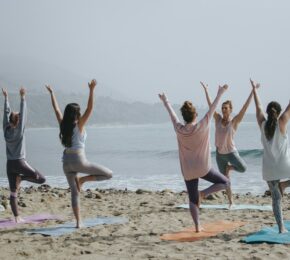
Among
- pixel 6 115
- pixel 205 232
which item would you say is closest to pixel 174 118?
pixel 205 232

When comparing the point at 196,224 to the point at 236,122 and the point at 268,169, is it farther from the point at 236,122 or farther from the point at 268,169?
the point at 236,122

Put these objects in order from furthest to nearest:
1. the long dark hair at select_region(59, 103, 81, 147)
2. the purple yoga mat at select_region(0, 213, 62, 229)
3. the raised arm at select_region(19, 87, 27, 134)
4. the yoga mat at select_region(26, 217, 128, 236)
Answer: the purple yoga mat at select_region(0, 213, 62, 229) < the raised arm at select_region(19, 87, 27, 134) < the yoga mat at select_region(26, 217, 128, 236) < the long dark hair at select_region(59, 103, 81, 147)

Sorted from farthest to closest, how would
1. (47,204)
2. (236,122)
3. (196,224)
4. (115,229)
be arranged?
(47,204), (236,122), (115,229), (196,224)

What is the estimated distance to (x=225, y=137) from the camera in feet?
31.1

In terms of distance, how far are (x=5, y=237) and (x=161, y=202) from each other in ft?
15.5

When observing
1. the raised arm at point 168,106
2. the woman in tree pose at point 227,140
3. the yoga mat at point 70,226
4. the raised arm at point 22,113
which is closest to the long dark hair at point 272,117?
the raised arm at point 168,106

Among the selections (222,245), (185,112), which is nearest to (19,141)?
(185,112)

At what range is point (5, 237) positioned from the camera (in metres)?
7.44

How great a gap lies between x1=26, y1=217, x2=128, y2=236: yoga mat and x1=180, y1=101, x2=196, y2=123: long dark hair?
2626 mm

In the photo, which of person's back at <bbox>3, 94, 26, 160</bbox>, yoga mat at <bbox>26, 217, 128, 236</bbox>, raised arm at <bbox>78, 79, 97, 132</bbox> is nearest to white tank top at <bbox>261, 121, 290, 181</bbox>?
raised arm at <bbox>78, 79, 97, 132</bbox>

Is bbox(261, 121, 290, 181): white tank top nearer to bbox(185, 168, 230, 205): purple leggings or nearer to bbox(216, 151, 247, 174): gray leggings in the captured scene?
bbox(185, 168, 230, 205): purple leggings

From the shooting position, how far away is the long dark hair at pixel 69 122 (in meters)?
7.29

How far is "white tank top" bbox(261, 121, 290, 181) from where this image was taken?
21.6 ft

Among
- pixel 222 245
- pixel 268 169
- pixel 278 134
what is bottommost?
pixel 222 245
